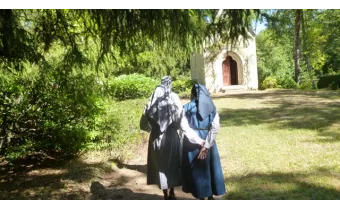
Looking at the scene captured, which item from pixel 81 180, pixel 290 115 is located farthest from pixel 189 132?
pixel 290 115

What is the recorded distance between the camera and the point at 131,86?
21.3 ft

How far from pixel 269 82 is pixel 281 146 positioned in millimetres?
4653

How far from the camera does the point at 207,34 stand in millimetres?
2715

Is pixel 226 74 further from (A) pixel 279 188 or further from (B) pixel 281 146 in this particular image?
(A) pixel 279 188

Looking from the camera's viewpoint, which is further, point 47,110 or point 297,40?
point 47,110

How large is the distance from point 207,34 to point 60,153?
10.6 feet

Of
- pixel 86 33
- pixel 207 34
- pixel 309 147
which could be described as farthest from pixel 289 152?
pixel 86 33

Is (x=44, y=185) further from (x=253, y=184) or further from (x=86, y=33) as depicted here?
(x=253, y=184)

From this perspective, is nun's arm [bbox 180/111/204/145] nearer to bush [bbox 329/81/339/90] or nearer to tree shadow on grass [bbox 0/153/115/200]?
tree shadow on grass [bbox 0/153/115/200]

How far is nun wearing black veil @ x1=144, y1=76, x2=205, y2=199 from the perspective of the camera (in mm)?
2789

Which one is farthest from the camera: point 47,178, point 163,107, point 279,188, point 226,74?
point 226,74

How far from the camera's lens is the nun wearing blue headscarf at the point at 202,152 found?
8.73 feet

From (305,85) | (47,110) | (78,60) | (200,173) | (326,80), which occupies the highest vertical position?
(78,60)

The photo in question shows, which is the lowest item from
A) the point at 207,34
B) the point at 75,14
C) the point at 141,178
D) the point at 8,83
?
the point at 141,178
